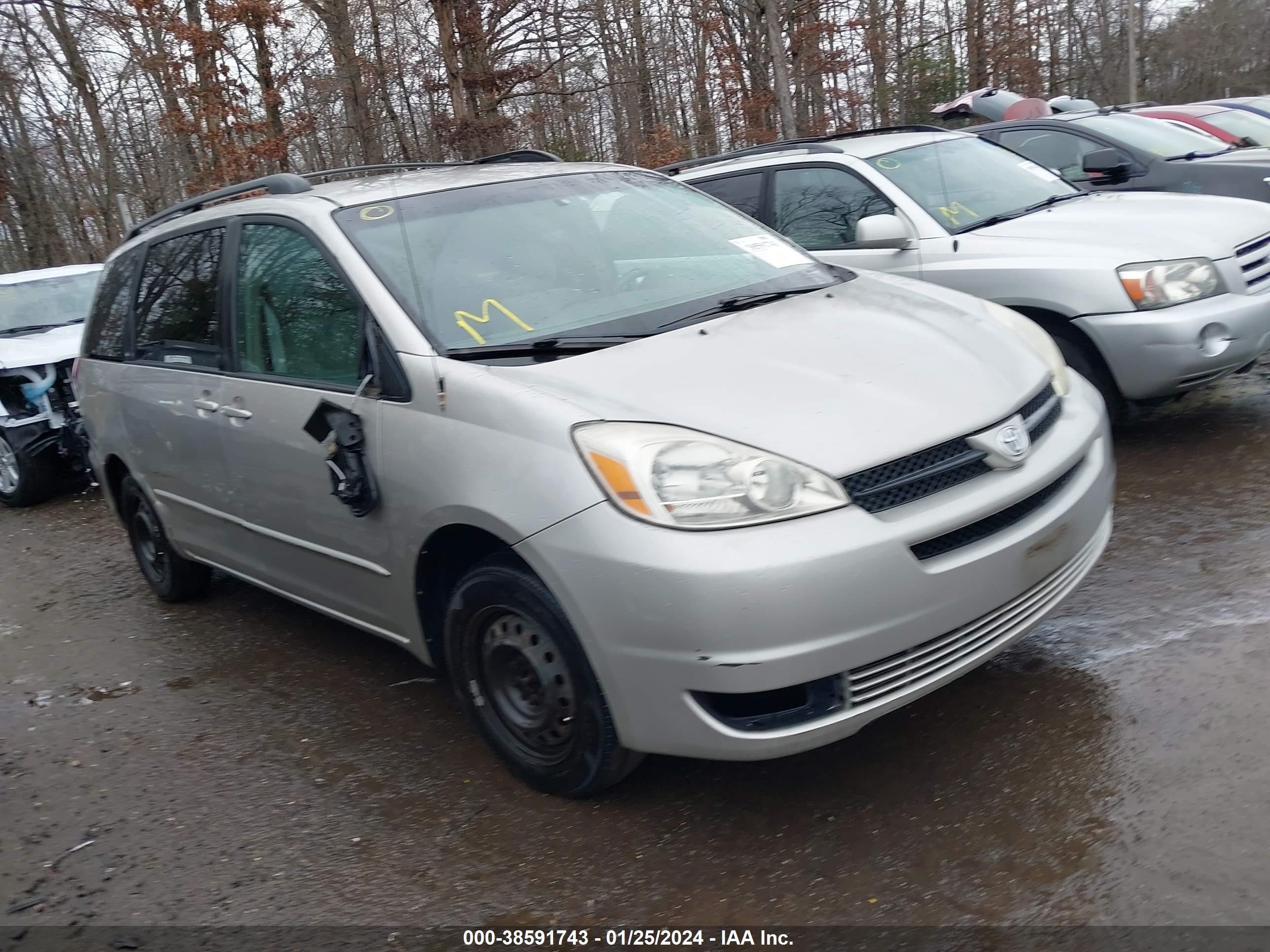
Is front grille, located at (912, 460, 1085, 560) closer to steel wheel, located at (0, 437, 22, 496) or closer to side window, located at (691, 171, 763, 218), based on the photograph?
side window, located at (691, 171, 763, 218)

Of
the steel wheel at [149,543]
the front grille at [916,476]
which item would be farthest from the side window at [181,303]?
the front grille at [916,476]

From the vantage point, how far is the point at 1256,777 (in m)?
2.86

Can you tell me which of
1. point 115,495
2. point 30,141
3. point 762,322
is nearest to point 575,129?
point 30,141

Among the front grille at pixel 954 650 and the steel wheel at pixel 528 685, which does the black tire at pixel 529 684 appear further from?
the front grille at pixel 954 650

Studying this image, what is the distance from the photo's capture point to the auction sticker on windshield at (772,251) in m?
4.14

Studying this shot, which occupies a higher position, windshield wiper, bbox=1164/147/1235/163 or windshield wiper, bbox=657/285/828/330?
windshield wiper, bbox=657/285/828/330

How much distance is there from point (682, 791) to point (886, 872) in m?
0.71

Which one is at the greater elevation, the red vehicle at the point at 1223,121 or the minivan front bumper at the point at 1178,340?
the red vehicle at the point at 1223,121

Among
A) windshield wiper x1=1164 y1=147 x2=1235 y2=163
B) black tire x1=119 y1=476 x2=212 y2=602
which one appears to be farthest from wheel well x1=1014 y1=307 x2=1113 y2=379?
black tire x1=119 y1=476 x2=212 y2=602

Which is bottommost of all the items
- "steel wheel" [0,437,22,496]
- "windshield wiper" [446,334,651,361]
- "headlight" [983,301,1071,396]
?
"steel wheel" [0,437,22,496]

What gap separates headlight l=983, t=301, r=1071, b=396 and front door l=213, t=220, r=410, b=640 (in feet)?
6.85

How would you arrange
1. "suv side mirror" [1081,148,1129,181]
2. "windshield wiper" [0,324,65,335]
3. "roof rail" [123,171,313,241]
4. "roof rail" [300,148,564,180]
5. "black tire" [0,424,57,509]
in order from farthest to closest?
"windshield wiper" [0,324,65,335] → "black tire" [0,424,57,509] → "suv side mirror" [1081,148,1129,181] → "roof rail" [300,148,564,180] → "roof rail" [123,171,313,241]

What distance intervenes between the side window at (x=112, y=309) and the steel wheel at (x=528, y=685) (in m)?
2.98

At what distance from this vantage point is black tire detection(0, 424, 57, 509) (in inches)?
336
